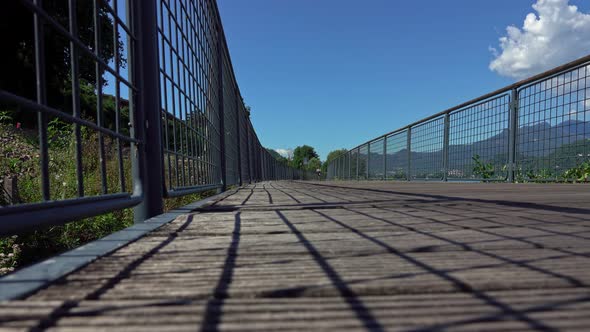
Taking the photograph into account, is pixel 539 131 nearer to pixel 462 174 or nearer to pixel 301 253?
pixel 462 174

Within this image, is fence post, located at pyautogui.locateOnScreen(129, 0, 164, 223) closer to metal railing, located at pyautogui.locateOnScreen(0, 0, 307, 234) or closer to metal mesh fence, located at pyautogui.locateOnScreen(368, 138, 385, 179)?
metal railing, located at pyautogui.locateOnScreen(0, 0, 307, 234)

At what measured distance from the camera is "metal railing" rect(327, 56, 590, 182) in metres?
4.92

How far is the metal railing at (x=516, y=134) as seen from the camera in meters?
4.92

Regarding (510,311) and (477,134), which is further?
(477,134)

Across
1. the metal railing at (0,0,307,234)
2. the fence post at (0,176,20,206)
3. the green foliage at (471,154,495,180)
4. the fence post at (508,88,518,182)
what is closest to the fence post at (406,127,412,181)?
the green foliage at (471,154,495,180)

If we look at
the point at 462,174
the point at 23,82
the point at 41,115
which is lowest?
the point at 462,174

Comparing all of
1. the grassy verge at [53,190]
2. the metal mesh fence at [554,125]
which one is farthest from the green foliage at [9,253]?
the metal mesh fence at [554,125]

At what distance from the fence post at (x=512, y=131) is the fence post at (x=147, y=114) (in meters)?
5.85

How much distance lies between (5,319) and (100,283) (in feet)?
0.63

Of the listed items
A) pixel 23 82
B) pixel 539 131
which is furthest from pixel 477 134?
pixel 23 82

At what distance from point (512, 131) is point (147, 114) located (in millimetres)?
5957

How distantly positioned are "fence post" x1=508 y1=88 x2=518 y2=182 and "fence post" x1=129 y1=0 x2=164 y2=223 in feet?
19.2

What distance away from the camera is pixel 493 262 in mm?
899

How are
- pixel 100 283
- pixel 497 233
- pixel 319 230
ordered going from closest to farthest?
pixel 100 283, pixel 497 233, pixel 319 230
